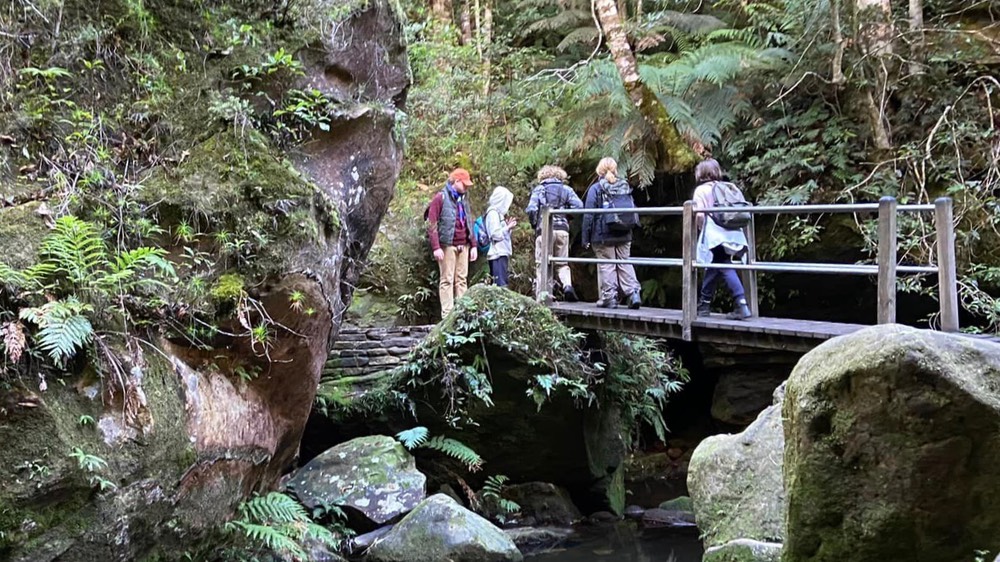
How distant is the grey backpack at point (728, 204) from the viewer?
654cm

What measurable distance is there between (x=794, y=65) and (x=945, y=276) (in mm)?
5107

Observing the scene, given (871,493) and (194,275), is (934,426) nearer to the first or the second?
(871,493)

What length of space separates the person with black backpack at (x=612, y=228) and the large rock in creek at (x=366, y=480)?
278 cm

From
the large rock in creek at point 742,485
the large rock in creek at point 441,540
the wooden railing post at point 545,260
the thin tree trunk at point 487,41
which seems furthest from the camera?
the thin tree trunk at point 487,41

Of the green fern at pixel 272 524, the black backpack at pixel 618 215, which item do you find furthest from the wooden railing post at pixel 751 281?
the green fern at pixel 272 524

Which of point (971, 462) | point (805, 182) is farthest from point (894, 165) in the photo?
point (971, 462)

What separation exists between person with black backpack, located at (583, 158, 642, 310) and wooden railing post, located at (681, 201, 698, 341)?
0.88 meters

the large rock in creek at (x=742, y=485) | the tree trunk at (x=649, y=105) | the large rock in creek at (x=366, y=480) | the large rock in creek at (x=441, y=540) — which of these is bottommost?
the large rock in creek at (x=441, y=540)

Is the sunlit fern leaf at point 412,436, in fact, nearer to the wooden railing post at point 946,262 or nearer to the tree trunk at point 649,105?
the wooden railing post at point 946,262

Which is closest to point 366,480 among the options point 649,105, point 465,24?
point 649,105

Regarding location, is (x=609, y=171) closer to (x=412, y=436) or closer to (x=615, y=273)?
(x=615, y=273)

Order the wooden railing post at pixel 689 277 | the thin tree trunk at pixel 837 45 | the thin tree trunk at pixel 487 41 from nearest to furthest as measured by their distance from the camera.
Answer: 1. the wooden railing post at pixel 689 277
2. the thin tree trunk at pixel 837 45
3. the thin tree trunk at pixel 487 41

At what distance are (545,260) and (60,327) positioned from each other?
18.3 feet

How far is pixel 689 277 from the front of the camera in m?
6.72
